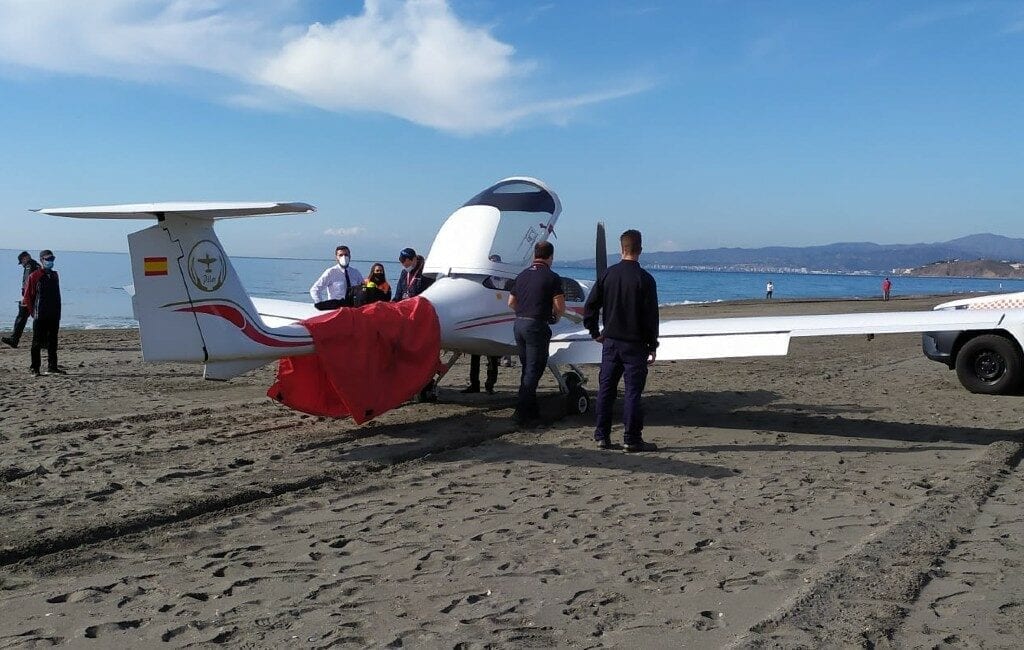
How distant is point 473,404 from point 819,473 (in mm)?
4417

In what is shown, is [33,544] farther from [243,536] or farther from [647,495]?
[647,495]

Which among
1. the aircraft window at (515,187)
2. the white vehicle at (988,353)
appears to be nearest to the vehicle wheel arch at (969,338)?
the white vehicle at (988,353)

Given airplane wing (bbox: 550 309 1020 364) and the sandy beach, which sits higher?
airplane wing (bbox: 550 309 1020 364)

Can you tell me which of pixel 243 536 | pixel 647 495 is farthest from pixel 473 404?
pixel 243 536

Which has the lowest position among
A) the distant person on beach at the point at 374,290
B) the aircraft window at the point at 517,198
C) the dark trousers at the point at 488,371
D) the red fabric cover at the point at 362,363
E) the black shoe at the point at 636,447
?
the black shoe at the point at 636,447

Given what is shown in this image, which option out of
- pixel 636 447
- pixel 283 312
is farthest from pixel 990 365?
pixel 283 312

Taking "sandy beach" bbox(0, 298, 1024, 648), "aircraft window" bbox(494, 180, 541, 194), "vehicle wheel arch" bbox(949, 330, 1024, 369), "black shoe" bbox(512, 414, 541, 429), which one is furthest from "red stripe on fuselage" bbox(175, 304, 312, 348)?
"vehicle wheel arch" bbox(949, 330, 1024, 369)

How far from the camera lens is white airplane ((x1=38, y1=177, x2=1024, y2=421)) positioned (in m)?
6.16

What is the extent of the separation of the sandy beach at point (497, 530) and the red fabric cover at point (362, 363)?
0.36 m

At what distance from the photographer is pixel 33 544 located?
4.29 metres

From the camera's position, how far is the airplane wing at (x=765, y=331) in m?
7.82

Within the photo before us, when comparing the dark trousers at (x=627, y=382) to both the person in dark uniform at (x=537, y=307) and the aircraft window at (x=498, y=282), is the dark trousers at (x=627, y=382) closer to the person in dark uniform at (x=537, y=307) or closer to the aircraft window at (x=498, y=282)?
the person in dark uniform at (x=537, y=307)

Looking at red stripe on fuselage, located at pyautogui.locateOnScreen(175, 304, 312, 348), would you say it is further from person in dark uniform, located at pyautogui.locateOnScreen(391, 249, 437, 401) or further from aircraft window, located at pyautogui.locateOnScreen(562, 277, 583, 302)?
aircraft window, located at pyautogui.locateOnScreen(562, 277, 583, 302)

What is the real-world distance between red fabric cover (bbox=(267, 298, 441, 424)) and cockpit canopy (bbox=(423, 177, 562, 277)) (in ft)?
4.45
